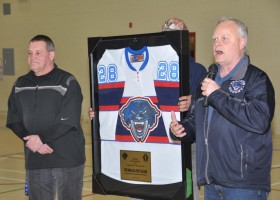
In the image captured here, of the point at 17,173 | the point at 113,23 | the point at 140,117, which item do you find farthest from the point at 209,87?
the point at 113,23

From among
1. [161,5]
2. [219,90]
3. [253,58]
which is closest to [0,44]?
[161,5]

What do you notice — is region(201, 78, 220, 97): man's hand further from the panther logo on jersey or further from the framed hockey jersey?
the panther logo on jersey

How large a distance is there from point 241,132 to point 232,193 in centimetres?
34

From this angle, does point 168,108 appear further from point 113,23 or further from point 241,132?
point 113,23

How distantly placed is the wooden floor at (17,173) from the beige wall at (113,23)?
6.86 feet

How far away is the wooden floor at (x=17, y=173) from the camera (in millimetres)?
7054

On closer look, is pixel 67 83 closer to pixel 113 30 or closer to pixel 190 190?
pixel 190 190

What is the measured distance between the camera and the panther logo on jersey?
393cm

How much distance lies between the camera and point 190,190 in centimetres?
380

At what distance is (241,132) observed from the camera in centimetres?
315

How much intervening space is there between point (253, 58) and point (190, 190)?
28.1 feet

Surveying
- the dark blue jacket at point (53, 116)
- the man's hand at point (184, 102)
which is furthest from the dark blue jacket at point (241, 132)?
the dark blue jacket at point (53, 116)

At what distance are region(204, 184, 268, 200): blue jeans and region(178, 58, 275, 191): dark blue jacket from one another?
0.11 feet

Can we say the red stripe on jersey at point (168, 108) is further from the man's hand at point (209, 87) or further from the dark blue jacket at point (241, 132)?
the man's hand at point (209, 87)
